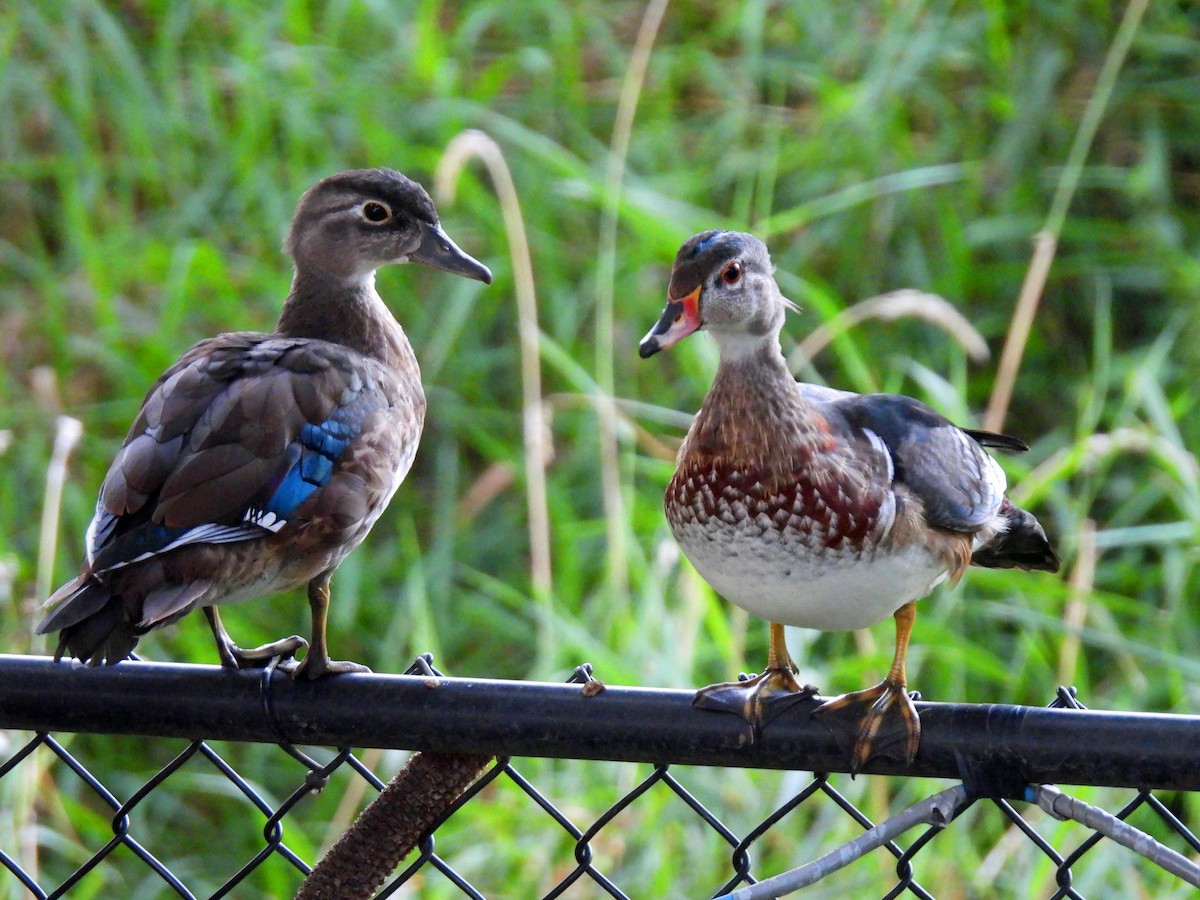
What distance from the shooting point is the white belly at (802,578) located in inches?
64.6

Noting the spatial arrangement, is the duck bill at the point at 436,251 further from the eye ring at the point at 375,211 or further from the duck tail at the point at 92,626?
the duck tail at the point at 92,626

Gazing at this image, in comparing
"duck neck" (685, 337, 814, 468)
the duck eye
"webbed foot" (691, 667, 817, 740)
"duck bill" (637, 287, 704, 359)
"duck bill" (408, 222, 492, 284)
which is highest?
"duck bill" (637, 287, 704, 359)

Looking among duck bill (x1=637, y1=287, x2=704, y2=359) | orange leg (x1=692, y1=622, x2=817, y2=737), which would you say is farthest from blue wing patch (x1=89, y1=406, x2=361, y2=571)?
orange leg (x1=692, y1=622, x2=817, y2=737)

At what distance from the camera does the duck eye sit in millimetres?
2148

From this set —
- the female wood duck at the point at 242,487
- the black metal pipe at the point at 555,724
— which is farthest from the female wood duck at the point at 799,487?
the female wood duck at the point at 242,487

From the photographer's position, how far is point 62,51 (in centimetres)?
396

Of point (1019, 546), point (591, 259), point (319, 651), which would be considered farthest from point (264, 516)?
point (591, 259)

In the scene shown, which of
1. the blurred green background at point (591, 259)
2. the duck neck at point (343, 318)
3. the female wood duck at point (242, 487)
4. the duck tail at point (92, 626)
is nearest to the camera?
the duck tail at point (92, 626)

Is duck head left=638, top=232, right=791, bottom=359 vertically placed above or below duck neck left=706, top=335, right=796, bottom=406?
above

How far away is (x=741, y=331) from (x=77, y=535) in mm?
2167

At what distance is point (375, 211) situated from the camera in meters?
2.16

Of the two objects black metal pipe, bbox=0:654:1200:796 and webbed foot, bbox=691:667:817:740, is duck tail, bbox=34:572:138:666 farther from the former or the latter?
webbed foot, bbox=691:667:817:740

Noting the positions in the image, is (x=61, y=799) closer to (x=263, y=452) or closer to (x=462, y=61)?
(x=263, y=452)

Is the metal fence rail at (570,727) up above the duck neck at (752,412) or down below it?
below
